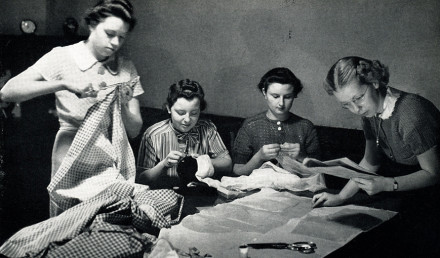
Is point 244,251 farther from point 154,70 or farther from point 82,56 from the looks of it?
point 154,70

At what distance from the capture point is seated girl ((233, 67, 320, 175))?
221cm

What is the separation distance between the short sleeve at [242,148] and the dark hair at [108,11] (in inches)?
34.6

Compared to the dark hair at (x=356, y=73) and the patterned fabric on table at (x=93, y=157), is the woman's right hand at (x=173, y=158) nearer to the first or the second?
the patterned fabric on table at (x=93, y=157)

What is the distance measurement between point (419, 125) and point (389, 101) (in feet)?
0.47

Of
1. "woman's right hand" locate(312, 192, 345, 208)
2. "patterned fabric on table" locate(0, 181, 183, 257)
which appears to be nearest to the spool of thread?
"patterned fabric on table" locate(0, 181, 183, 257)

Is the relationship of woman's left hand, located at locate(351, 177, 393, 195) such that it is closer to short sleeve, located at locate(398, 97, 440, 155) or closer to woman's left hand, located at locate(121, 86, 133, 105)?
short sleeve, located at locate(398, 97, 440, 155)

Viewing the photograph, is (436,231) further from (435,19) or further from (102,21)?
(102,21)

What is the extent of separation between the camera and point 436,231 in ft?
5.64

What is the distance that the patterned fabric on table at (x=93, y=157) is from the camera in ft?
5.72

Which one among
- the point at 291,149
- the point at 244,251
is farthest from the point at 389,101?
the point at 244,251

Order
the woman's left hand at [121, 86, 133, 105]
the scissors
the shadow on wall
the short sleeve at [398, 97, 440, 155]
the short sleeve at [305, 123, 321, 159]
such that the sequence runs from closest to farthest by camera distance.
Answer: the scissors, the short sleeve at [398, 97, 440, 155], the woman's left hand at [121, 86, 133, 105], the short sleeve at [305, 123, 321, 159], the shadow on wall

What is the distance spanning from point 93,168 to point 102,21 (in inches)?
22.2

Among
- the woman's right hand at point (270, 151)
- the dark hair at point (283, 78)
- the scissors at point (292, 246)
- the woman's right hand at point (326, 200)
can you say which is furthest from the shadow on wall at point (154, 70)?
the scissors at point (292, 246)

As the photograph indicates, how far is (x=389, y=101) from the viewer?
1.78 metres
